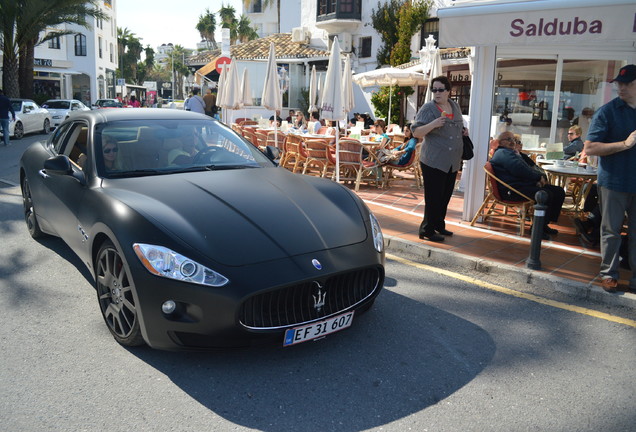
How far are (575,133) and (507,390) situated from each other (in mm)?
7215

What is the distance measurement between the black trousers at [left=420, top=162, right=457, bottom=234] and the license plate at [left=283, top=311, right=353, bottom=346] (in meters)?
3.05

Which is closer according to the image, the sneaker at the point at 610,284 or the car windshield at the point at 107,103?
the sneaker at the point at 610,284

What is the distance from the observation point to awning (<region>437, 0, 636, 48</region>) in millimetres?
5742

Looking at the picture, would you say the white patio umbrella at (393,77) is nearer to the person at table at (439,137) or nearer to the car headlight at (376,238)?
the person at table at (439,137)

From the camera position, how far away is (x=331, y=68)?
9875 millimetres

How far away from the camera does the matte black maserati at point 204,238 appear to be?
314cm

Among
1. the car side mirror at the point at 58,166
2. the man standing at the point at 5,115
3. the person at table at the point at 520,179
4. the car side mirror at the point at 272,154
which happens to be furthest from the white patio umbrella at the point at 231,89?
the car side mirror at the point at 58,166

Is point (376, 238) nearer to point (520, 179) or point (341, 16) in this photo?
point (520, 179)

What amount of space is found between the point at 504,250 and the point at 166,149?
380 cm

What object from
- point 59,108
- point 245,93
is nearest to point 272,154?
point 245,93

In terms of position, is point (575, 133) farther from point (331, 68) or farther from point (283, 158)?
Result: point (283, 158)

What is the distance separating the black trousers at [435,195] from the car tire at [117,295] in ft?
12.0

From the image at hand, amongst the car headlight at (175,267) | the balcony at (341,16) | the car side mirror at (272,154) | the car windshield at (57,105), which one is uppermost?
the balcony at (341,16)

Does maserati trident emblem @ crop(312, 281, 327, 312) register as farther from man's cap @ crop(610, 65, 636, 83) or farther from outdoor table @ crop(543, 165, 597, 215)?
outdoor table @ crop(543, 165, 597, 215)
